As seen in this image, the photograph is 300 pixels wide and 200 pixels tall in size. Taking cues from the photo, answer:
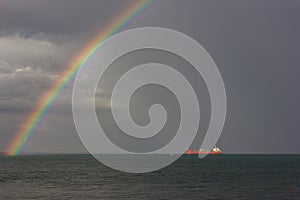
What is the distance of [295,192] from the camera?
7556 cm

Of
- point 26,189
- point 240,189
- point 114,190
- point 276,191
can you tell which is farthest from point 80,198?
point 276,191

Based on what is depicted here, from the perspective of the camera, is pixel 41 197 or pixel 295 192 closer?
pixel 41 197

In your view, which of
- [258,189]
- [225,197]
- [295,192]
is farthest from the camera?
[258,189]

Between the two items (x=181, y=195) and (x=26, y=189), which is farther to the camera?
(x=26, y=189)

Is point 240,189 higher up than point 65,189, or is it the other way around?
point 65,189

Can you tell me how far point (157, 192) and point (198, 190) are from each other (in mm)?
9111

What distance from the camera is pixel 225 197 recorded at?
2657 inches

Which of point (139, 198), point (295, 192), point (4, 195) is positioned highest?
point (4, 195)

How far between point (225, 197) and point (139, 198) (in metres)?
14.7

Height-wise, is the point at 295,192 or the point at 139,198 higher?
the point at 139,198

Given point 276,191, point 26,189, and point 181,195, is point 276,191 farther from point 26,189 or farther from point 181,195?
point 26,189

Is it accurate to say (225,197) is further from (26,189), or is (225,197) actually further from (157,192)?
(26,189)

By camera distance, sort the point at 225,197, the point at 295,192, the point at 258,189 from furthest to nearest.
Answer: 1. the point at 258,189
2. the point at 295,192
3. the point at 225,197

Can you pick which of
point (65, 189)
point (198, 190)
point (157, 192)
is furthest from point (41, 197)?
point (198, 190)
